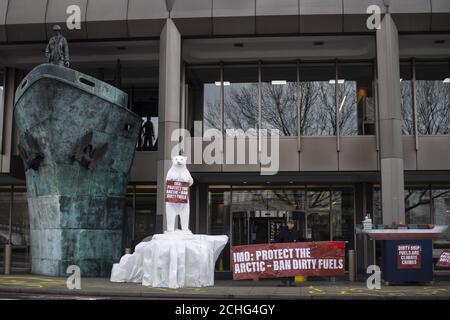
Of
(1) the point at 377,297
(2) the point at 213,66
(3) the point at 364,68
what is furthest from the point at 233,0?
(1) the point at 377,297

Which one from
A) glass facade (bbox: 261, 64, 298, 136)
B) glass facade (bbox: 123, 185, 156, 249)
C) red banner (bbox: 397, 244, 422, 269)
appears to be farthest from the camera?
glass facade (bbox: 123, 185, 156, 249)

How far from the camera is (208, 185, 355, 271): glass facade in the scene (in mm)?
24438

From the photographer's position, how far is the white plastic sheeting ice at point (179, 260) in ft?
49.1

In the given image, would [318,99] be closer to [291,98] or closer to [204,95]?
[291,98]

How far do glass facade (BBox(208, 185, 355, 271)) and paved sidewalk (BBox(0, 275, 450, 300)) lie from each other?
8.08m

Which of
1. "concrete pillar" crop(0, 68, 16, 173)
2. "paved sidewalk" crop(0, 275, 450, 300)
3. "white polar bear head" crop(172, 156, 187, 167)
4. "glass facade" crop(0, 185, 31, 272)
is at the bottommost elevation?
"paved sidewalk" crop(0, 275, 450, 300)

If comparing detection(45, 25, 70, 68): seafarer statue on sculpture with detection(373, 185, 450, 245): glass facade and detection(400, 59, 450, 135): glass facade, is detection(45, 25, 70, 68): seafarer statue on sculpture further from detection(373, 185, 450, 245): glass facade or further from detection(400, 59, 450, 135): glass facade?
Answer: detection(373, 185, 450, 245): glass facade

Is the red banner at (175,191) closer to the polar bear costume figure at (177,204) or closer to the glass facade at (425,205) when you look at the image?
the polar bear costume figure at (177,204)

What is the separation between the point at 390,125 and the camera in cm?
2114

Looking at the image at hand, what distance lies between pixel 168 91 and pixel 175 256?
854cm

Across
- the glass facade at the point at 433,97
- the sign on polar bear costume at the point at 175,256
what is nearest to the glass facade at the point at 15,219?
the sign on polar bear costume at the point at 175,256

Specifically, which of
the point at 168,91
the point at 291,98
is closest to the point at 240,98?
the point at 291,98

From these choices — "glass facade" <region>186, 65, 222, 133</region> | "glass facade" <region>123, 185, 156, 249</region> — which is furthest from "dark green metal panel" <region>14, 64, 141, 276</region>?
"glass facade" <region>123, 185, 156, 249</region>

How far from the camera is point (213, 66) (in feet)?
80.5
